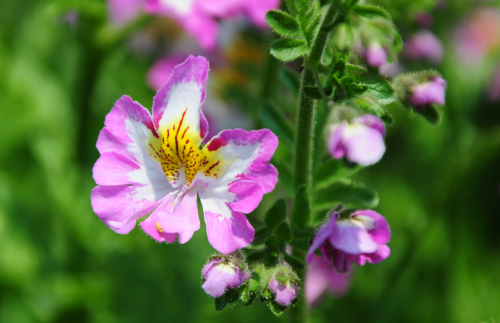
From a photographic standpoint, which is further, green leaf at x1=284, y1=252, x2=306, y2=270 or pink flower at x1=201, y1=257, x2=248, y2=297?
green leaf at x1=284, y1=252, x2=306, y2=270

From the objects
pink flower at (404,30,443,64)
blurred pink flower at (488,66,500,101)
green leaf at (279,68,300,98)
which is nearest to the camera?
green leaf at (279,68,300,98)

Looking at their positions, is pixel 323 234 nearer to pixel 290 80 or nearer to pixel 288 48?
pixel 288 48

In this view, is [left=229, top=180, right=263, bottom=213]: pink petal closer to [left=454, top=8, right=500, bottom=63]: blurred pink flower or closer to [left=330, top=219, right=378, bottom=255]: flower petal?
[left=330, top=219, right=378, bottom=255]: flower petal

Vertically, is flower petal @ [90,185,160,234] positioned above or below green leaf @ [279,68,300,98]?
below

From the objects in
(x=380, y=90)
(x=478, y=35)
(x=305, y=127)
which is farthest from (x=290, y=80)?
(x=478, y=35)

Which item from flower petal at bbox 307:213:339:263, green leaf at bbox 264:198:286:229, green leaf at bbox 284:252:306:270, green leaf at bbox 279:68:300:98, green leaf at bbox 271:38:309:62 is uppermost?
green leaf at bbox 271:38:309:62

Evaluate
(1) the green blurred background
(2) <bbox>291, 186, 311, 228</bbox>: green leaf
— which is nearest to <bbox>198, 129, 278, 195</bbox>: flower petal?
(2) <bbox>291, 186, 311, 228</bbox>: green leaf

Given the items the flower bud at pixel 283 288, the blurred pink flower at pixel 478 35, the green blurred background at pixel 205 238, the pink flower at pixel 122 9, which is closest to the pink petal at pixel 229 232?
the flower bud at pixel 283 288
